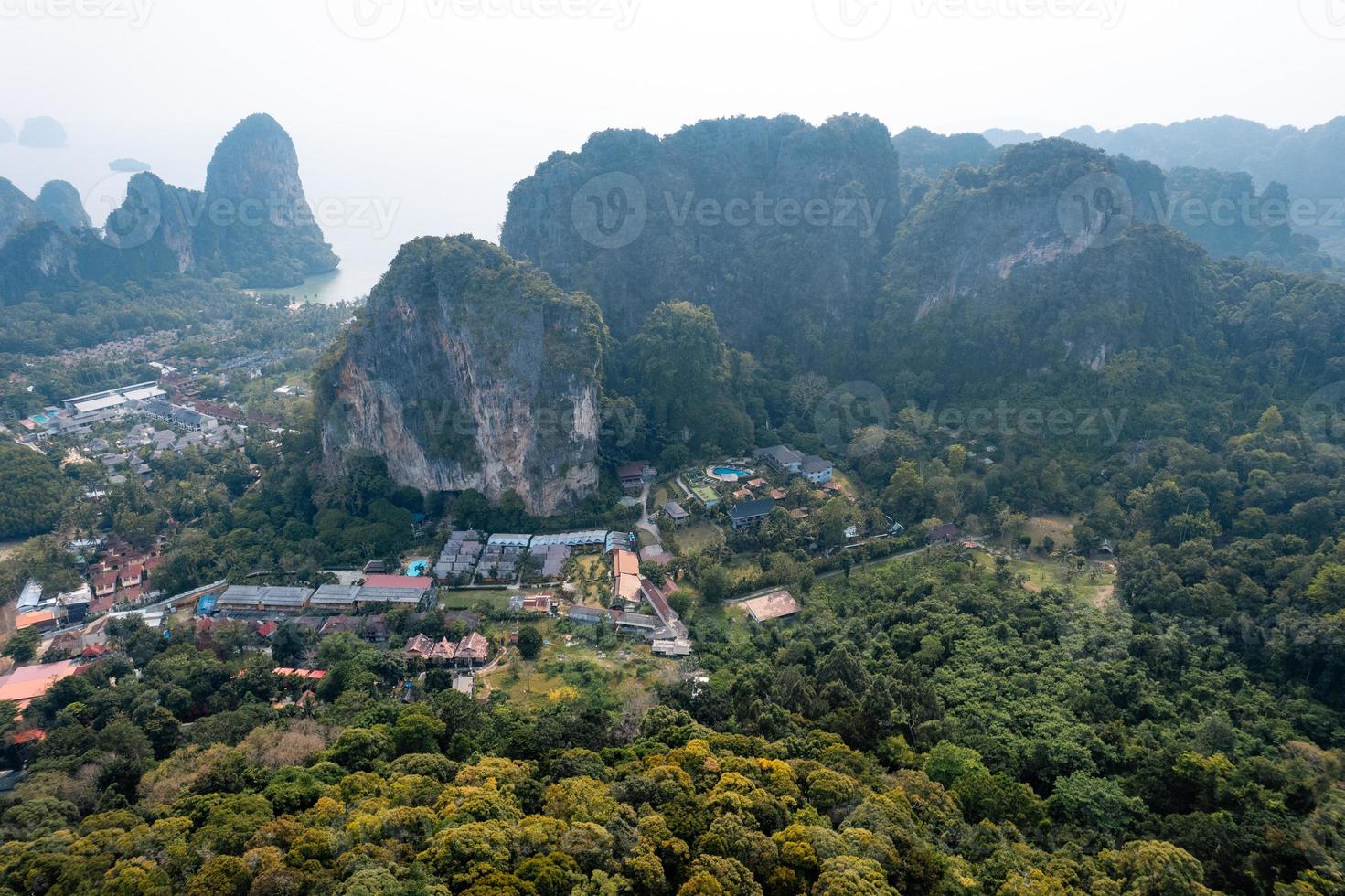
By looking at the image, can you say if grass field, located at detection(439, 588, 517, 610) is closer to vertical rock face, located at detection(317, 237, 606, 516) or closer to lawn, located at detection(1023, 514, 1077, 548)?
vertical rock face, located at detection(317, 237, 606, 516)

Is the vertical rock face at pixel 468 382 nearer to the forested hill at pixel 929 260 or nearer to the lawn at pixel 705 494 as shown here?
the lawn at pixel 705 494

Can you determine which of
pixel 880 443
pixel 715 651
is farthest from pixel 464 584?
pixel 880 443

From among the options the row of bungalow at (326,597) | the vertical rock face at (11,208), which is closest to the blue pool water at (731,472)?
the row of bungalow at (326,597)

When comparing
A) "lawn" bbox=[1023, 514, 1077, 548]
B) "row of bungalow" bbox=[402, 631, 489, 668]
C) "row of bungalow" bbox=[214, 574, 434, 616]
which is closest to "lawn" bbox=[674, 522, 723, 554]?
"row of bungalow" bbox=[402, 631, 489, 668]

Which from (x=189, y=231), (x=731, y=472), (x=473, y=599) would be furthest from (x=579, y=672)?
(x=189, y=231)

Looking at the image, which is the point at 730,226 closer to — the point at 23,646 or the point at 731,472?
the point at 731,472

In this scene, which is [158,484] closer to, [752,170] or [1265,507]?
[752,170]
